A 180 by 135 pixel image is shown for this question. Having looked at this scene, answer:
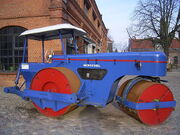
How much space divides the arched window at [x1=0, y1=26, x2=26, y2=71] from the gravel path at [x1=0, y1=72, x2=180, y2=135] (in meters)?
4.39

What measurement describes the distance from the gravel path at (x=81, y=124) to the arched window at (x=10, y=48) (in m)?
A: 4.39

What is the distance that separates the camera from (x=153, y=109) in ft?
10.8

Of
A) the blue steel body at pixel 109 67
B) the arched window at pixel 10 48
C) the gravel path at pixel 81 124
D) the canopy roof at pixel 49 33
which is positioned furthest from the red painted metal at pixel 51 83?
the arched window at pixel 10 48

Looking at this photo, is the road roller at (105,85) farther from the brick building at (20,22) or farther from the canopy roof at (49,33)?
the brick building at (20,22)

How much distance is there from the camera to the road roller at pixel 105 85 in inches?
128

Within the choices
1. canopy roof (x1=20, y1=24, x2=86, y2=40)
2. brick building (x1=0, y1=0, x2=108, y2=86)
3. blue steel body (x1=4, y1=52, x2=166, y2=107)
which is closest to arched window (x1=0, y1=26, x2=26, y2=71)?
brick building (x1=0, y1=0, x2=108, y2=86)

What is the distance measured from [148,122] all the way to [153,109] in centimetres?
31

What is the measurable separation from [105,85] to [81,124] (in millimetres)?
1039

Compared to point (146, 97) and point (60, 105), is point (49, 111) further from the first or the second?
point (146, 97)

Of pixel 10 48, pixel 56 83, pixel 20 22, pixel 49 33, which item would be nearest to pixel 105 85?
pixel 56 83

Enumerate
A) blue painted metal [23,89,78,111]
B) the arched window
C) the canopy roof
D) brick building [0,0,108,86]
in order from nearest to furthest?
blue painted metal [23,89,78,111] < the canopy roof < brick building [0,0,108,86] < the arched window

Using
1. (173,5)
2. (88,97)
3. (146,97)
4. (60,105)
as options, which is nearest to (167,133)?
(146,97)

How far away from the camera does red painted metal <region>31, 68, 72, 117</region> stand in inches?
140

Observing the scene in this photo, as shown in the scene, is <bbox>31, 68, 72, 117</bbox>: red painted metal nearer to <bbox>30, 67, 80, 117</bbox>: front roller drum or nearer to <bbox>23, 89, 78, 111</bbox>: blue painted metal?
<bbox>30, 67, 80, 117</bbox>: front roller drum
